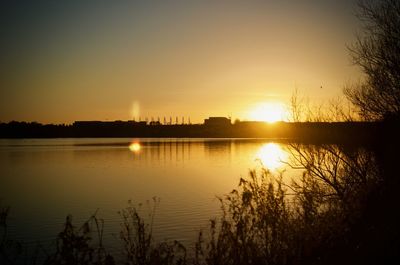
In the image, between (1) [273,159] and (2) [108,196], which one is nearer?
(2) [108,196]

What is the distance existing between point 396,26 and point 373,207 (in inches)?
341

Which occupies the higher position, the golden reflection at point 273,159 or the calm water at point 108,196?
the golden reflection at point 273,159

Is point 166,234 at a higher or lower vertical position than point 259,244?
lower

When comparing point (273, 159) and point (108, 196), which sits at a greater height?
point (273, 159)

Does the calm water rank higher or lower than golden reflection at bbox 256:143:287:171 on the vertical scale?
lower

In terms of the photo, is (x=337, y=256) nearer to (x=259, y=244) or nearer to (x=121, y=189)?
(x=259, y=244)

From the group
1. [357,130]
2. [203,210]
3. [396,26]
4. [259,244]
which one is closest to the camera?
[259,244]

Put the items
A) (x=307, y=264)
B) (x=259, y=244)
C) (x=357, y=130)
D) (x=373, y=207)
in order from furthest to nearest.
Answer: (x=357, y=130) < (x=373, y=207) < (x=259, y=244) < (x=307, y=264)

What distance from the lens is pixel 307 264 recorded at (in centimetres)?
995

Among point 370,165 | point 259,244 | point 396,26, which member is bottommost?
point 259,244

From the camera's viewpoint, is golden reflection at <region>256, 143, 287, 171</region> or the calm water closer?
the calm water

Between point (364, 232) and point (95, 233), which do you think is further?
point (95, 233)

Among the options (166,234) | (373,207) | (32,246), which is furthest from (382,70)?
(32,246)

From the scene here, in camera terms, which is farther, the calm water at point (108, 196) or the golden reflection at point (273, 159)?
the golden reflection at point (273, 159)
